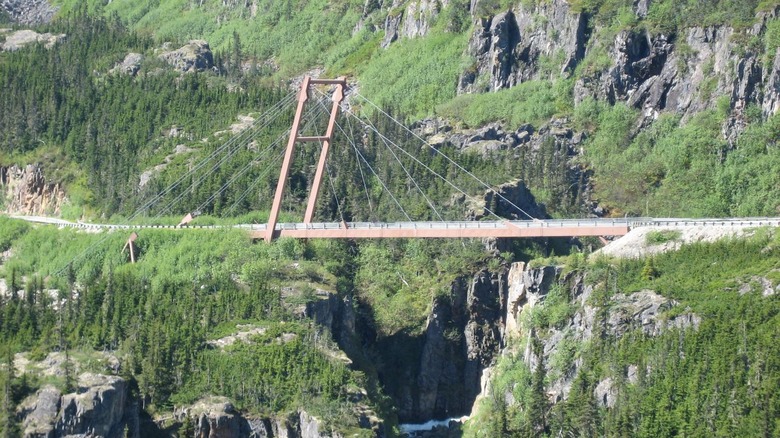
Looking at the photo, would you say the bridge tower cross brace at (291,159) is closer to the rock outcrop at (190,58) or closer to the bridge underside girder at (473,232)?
the bridge underside girder at (473,232)

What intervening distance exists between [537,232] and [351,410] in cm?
1751

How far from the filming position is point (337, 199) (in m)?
135

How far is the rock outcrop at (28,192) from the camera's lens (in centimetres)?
14275

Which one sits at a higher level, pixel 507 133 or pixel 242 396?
pixel 507 133

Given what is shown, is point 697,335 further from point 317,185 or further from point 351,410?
point 317,185

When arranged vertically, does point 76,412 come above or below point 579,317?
below

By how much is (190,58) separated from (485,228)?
5823 centimetres

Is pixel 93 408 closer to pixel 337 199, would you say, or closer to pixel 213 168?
pixel 213 168

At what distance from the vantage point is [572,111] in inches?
6132

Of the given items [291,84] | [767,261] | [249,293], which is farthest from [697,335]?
[291,84]

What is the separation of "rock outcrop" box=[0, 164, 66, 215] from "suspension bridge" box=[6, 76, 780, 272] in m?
7.71

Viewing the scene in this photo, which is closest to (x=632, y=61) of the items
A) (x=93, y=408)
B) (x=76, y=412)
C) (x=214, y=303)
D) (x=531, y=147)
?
(x=531, y=147)

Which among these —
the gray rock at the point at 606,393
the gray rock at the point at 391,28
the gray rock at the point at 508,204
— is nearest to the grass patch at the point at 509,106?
the gray rock at the point at 508,204

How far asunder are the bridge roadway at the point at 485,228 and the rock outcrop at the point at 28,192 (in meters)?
23.2
